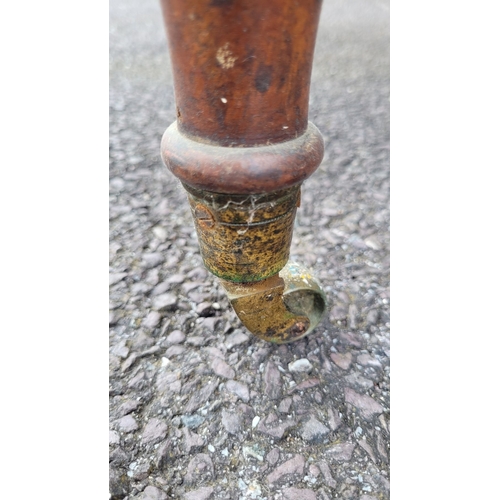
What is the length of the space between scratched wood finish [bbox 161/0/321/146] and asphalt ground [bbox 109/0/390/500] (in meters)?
0.82

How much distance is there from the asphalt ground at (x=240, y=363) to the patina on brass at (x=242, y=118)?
1.65ft

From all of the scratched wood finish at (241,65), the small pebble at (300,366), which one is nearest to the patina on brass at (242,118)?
the scratched wood finish at (241,65)

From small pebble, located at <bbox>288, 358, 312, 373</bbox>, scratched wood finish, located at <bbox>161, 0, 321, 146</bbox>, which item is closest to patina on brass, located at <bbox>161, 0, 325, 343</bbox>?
scratched wood finish, located at <bbox>161, 0, 321, 146</bbox>

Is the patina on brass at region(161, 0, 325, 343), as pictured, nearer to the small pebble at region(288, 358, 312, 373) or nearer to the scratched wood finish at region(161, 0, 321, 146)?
the scratched wood finish at region(161, 0, 321, 146)

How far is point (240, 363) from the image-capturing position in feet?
4.63

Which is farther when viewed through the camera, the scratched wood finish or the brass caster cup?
the brass caster cup

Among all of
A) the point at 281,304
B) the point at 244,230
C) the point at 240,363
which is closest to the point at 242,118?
the point at 244,230

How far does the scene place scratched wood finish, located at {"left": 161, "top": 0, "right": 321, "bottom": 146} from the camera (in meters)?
0.71

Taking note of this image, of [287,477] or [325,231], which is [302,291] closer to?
[287,477]

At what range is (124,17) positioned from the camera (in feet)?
19.4

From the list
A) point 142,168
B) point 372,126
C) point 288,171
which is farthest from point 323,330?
point 372,126

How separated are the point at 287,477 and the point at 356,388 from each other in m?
0.36

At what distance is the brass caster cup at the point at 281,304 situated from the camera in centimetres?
121

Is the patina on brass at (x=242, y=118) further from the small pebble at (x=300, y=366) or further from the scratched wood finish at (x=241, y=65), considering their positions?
the small pebble at (x=300, y=366)
